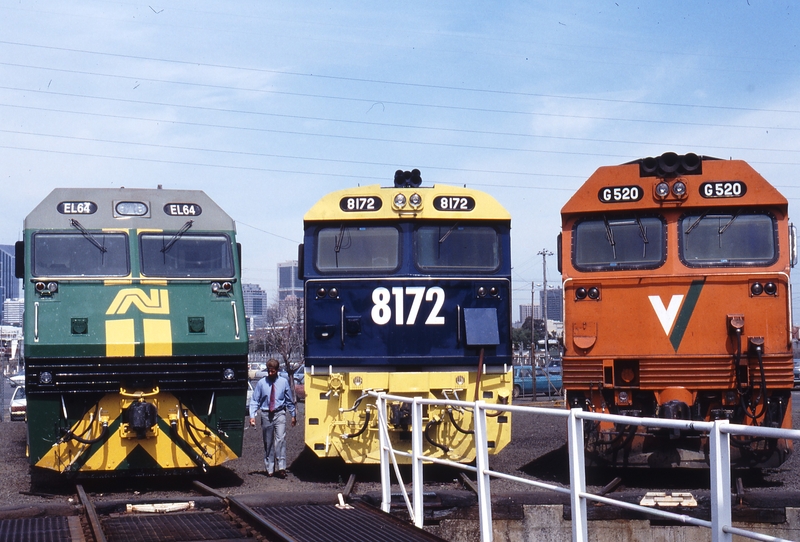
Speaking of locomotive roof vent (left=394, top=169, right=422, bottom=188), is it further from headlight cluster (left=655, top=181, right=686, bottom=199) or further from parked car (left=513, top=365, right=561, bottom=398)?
parked car (left=513, top=365, right=561, bottom=398)

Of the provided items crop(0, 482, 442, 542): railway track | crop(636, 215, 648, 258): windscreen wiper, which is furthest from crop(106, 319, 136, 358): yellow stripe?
crop(636, 215, 648, 258): windscreen wiper

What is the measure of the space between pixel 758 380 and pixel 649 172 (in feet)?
9.30

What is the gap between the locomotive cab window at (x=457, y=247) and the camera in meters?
12.5

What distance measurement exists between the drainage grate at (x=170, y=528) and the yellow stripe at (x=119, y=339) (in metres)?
2.64

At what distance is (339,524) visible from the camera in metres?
8.45

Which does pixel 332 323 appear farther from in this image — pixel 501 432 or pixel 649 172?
pixel 649 172

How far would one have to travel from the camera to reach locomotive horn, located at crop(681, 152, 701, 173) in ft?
38.6

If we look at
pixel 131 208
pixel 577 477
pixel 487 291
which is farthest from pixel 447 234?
pixel 577 477

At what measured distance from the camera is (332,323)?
40.8ft

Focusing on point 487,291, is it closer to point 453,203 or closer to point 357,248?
point 453,203

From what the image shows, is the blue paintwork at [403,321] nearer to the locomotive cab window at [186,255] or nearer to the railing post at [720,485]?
the locomotive cab window at [186,255]

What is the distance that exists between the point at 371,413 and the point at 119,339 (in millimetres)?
3246

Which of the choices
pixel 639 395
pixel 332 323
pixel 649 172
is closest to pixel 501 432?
pixel 639 395

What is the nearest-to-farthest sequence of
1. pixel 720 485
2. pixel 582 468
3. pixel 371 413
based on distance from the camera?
pixel 720 485, pixel 582 468, pixel 371 413
